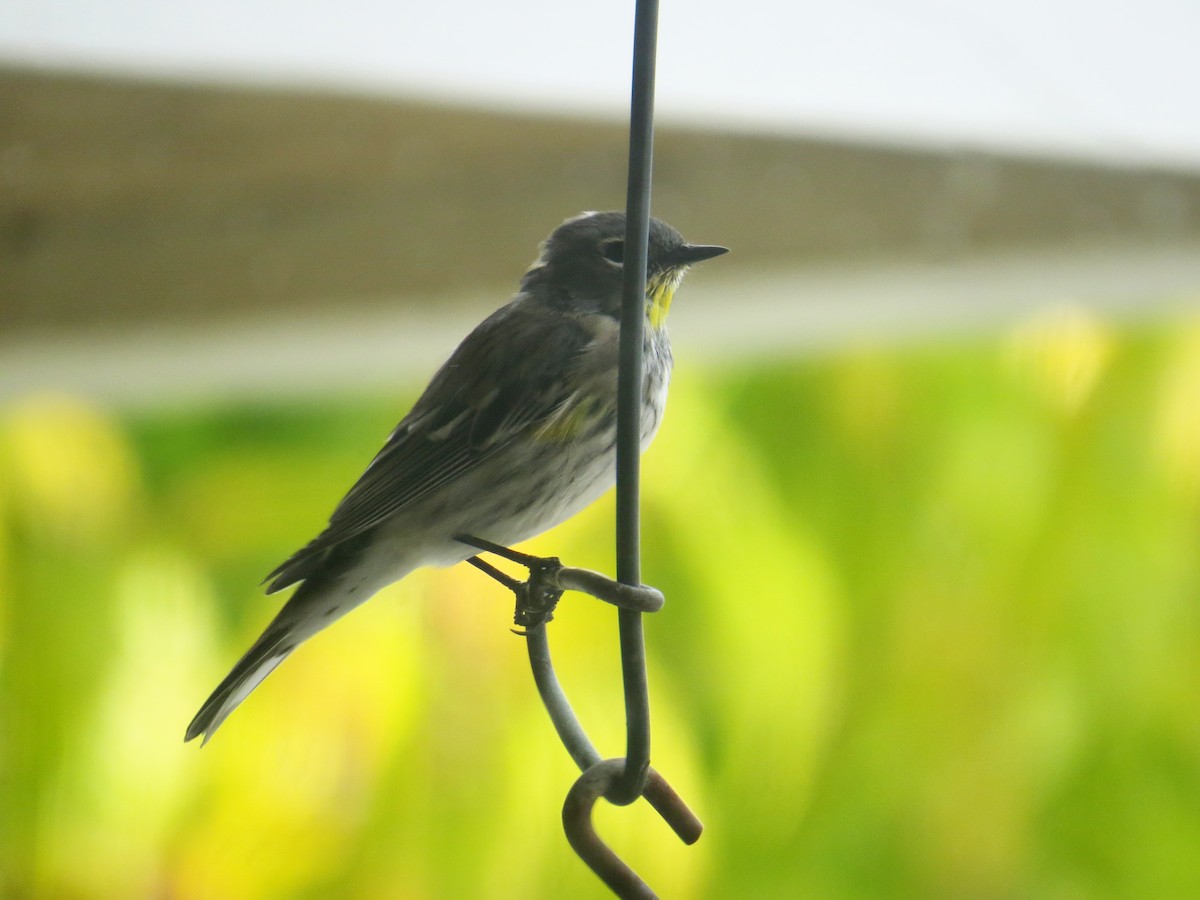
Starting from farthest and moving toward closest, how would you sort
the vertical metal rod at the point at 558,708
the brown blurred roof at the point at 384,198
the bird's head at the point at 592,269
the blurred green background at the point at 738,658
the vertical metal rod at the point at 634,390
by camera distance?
1. the blurred green background at the point at 738,658
2. the brown blurred roof at the point at 384,198
3. the bird's head at the point at 592,269
4. the vertical metal rod at the point at 558,708
5. the vertical metal rod at the point at 634,390

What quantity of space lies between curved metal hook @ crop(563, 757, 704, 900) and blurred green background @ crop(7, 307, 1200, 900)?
104cm

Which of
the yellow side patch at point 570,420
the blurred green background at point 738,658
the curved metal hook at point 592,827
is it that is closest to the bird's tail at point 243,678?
the yellow side patch at point 570,420

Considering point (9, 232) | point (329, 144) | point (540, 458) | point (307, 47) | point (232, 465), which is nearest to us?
point (540, 458)

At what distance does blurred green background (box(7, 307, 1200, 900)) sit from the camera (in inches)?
72.9

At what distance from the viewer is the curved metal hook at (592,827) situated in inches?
28.4

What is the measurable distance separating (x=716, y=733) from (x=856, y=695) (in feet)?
0.75

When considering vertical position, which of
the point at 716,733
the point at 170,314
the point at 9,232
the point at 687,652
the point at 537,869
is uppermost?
the point at 9,232

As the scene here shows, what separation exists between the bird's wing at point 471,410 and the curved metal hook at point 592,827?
46cm

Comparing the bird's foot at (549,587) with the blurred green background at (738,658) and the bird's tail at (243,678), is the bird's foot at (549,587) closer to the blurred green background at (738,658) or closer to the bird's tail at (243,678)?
the bird's tail at (243,678)

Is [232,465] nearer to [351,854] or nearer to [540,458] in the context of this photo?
[351,854]

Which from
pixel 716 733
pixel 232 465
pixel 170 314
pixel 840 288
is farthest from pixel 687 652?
pixel 170 314

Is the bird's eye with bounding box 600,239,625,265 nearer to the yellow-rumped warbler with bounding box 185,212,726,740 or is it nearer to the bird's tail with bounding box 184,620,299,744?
the yellow-rumped warbler with bounding box 185,212,726,740

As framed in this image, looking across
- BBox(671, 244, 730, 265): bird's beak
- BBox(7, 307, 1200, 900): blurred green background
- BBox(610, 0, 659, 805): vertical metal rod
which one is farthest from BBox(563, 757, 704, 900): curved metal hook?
BBox(7, 307, 1200, 900): blurred green background

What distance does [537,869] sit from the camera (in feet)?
6.07
